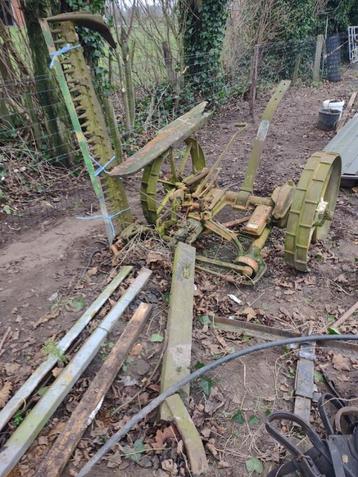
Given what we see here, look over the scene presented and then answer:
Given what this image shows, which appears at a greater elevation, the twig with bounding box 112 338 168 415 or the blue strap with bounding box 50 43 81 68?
the blue strap with bounding box 50 43 81 68

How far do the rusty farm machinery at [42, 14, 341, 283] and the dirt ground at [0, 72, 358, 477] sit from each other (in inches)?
11.4

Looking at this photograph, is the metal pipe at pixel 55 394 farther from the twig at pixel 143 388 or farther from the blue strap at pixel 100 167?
the blue strap at pixel 100 167

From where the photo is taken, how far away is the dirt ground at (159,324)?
2.15 m

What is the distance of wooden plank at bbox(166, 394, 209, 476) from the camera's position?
1.99 metres

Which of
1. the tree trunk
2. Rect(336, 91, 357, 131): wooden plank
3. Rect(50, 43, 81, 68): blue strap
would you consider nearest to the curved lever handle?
Rect(50, 43, 81, 68): blue strap

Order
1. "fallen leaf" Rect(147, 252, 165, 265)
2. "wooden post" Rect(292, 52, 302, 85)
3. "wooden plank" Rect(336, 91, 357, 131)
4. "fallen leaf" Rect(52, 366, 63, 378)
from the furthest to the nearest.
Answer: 1. "wooden post" Rect(292, 52, 302, 85)
2. "wooden plank" Rect(336, 91, 357, 131)
3. "fallen leaf" Rect(147, 252, 165, 265)
4. "fallen leaf" Rect(52, 366, 63, 378)

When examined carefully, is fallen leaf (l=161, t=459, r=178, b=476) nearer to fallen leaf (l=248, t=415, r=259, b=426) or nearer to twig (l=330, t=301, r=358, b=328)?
fallen leaf (l=248, t=415, r=259, b=426)

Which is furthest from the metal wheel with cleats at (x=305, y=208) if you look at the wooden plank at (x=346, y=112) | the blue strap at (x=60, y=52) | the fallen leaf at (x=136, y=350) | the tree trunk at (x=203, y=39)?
the tree trunk at (x=203, y=39)

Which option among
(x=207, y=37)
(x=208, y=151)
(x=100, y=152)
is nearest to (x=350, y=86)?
(x=207, y=37)

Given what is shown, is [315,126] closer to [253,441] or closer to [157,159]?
[157,159]

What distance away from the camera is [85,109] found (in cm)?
326

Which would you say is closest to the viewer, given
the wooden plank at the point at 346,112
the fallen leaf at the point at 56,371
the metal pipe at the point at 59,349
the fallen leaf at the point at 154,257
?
the metal pipe at the point at 59,349

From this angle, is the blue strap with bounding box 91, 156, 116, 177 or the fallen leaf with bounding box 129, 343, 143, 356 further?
the blue strap with bounding box 91, 156, 116, 177

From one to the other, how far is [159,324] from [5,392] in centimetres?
116
